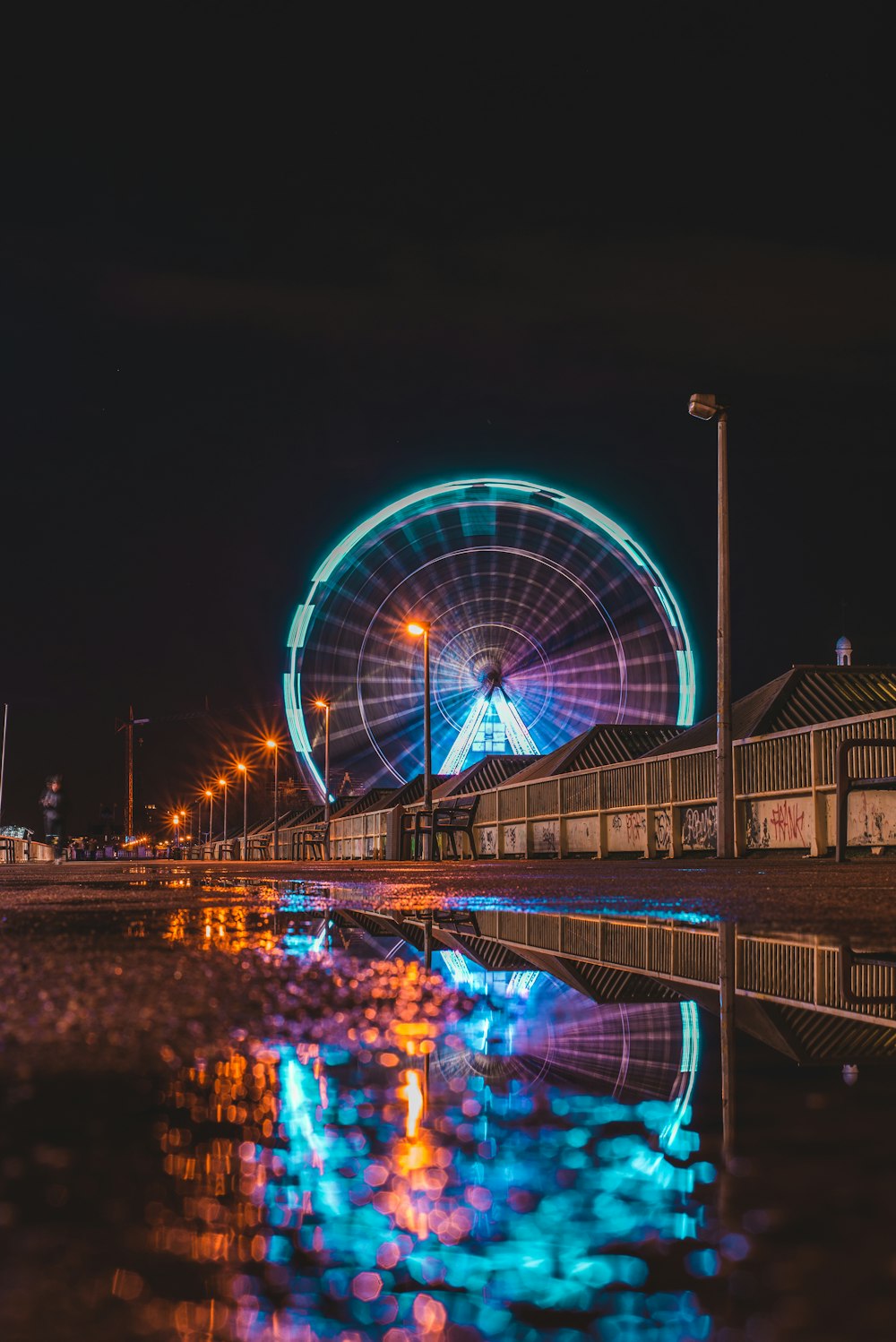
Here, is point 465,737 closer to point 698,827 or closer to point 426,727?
point 426,727

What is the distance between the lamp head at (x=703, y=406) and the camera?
637 inches

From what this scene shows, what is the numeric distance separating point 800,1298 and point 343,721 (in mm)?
34064

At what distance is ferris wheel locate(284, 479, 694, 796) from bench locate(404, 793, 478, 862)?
1.48m

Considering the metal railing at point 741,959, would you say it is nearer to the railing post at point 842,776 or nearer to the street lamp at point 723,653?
the railing post at point 842,776

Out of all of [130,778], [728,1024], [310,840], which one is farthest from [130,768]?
[728,1024]

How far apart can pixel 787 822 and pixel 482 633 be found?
1903 cm

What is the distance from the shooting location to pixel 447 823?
89.4 feet

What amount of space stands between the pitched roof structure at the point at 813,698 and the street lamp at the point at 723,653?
4733 millimetres

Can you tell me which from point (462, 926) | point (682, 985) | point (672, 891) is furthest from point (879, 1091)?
point (672, 891)

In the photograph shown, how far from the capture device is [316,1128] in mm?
1086

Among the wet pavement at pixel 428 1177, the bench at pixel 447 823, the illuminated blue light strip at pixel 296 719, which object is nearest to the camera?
the wet pavement at pixel 428 1177

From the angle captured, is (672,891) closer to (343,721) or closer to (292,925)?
(292,925)

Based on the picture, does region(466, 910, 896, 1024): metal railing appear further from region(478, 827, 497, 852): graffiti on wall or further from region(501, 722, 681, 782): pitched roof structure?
region(478, 827, 497, 852): graffiti on wall

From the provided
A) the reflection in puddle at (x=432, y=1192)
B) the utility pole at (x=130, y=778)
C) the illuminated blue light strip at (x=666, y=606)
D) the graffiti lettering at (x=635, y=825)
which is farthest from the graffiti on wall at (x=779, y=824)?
the utility pole at (x=130, y=778)
